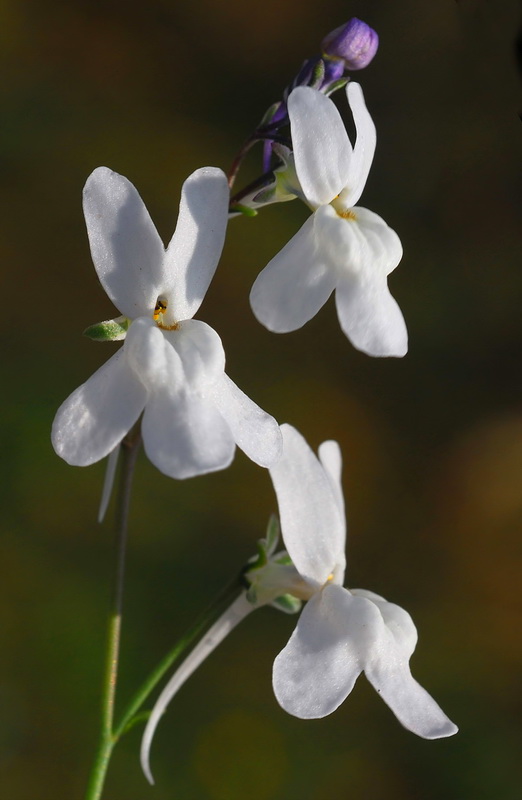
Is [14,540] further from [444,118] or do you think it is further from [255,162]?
[444,118]

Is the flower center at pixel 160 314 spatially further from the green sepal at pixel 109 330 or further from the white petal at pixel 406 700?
the white petal at pixel 406 700

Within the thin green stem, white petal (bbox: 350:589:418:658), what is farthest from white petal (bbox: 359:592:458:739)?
the thin green stem

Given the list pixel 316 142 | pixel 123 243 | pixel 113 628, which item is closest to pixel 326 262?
pixel 316 142

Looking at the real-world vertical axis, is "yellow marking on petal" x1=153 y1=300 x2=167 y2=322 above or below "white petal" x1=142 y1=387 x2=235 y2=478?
above

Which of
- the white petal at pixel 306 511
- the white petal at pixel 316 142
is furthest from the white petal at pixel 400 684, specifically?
the white petal at pixel 316 142

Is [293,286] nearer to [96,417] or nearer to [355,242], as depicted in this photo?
[355,242]

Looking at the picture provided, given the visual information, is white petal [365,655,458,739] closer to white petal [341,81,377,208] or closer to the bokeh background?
white petal [341,81,377,208]
